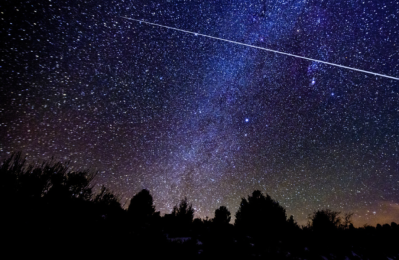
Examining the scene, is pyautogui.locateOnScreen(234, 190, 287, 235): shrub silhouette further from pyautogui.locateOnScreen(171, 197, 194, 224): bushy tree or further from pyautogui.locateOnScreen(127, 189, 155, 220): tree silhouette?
pyautogui.locateOnScreen(127, 189, 155, 220): tree silhouette

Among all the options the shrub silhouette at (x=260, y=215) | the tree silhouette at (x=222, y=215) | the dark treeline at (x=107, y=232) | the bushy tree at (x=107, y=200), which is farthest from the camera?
the tree silhouette at (x=222, y=215)

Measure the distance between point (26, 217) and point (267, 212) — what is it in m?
23.7

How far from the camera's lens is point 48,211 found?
780 centimetres

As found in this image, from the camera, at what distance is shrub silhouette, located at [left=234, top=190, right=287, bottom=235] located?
19.1m

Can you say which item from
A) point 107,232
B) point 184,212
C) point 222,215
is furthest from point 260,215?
point 107,232

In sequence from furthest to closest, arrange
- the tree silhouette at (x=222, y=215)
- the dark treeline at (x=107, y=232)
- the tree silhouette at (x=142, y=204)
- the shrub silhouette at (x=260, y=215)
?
1. the tree silhouette at (x=222, y=215)
2. the tree silhouette at (x=142, y=204)
3. the shrub silhouette at (x=260, y=215)
4. the dark treeline at (x=107, y=232)

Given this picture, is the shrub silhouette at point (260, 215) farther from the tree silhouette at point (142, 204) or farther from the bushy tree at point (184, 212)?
the tree silhouette at point (142, 204)

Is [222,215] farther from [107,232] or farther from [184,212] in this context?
[107,232]

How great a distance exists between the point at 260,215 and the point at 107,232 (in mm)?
20760

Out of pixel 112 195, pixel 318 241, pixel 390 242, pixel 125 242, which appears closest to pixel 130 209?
pixel 112 195

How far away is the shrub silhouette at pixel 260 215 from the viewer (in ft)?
62.6

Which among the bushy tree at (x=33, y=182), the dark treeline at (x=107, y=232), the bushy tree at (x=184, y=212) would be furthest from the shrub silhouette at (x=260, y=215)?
the bushy tree at (x=33, y=182)

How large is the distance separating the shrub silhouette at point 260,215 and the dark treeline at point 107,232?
150 millimetres

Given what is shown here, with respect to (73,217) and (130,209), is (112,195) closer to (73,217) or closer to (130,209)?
(130,209)
